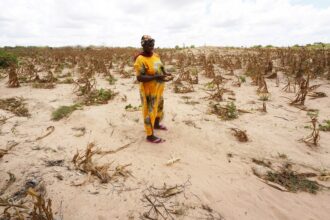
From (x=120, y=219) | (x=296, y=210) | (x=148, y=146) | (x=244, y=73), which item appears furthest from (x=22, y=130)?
(x=244, y=73)

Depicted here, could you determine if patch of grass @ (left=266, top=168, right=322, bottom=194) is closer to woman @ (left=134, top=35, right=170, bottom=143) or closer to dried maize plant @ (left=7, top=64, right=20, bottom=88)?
woman @ (left=134, top=35, right=170, bottom=143)

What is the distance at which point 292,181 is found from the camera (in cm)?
359

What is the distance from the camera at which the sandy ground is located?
10.0 feet

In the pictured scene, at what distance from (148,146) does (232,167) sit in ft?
4.14

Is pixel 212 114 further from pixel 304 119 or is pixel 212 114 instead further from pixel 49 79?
pixel 49 79

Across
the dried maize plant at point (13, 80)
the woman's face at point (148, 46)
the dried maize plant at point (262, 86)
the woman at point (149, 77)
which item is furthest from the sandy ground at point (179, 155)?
the dried maize plant at point (13, 80)

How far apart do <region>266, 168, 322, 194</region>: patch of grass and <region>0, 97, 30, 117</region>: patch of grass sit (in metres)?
4.68

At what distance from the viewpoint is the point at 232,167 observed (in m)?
3.83

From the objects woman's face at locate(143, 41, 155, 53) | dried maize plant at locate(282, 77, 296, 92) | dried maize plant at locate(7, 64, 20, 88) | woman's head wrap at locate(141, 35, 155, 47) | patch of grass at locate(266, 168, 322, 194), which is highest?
woman's head wrap at locate(141, 35, 155, 47)

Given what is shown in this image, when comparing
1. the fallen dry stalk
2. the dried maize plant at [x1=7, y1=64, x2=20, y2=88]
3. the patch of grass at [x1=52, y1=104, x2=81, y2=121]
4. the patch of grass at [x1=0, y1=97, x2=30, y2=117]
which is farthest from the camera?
the dried maize plant at [x1=7, y1=64, x2=20, y2=88]

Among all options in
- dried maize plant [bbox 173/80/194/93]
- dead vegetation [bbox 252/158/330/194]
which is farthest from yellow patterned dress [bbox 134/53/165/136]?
dried maize plant [bbox 173/80/194/93]

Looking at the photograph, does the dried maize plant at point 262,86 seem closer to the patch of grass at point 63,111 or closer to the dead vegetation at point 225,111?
the dead vegetation at point 225,111

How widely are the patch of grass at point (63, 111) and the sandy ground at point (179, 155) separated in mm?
138

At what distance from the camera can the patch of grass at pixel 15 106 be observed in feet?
18.9
